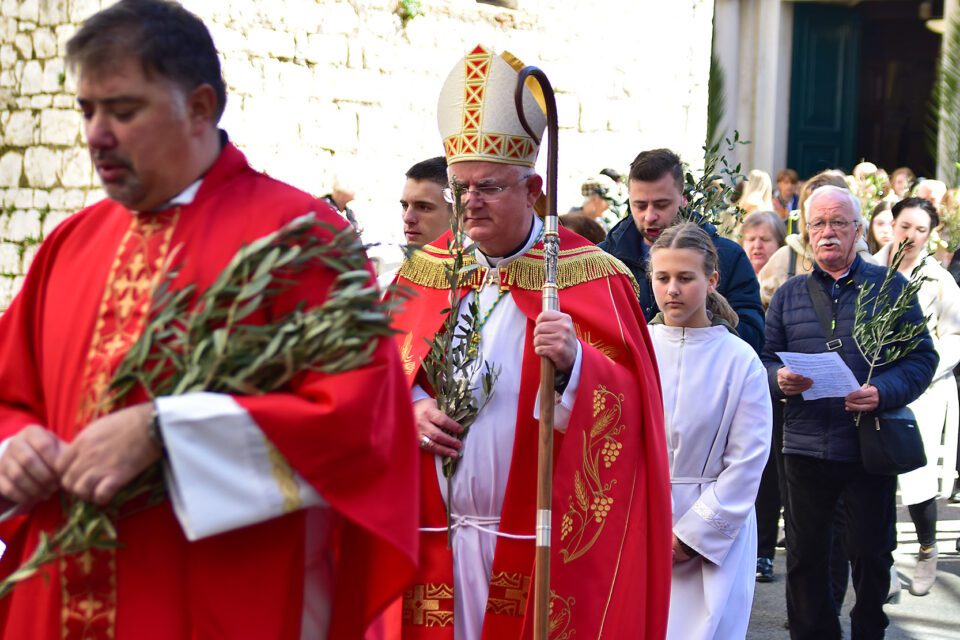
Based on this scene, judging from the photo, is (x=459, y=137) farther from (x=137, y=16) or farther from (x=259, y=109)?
(x=259, y=109)

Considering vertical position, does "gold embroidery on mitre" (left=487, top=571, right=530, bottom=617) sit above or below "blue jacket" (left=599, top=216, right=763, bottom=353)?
below

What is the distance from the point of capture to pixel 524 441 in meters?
4.27

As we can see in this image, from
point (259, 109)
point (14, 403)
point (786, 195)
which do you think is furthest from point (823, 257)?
point (786, 195)

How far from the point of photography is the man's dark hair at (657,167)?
6137mm

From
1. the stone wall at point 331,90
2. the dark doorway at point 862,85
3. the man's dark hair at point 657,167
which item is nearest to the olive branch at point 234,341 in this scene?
the man's dark hair at point 657,167

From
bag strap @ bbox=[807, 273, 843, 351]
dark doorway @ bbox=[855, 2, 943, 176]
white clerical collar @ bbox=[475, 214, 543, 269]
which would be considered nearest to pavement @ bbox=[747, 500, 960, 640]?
bag strap @ bbox=[807, 273, 843, 351]

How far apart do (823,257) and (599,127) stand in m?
8.30

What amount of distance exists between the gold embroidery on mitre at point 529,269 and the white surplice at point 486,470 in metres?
0.09

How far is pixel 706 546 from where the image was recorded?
5.17 meters

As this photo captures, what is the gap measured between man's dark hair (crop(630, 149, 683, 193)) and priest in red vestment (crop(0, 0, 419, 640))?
3.32 meters

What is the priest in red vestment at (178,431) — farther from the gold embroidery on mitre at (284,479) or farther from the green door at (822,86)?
the green door at (822,86)

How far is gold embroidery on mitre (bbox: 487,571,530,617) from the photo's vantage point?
428 centimetres

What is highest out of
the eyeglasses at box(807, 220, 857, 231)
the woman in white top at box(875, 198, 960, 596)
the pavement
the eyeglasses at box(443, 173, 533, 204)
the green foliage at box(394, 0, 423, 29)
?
the green foliage at box(394, 0, 423, 29)

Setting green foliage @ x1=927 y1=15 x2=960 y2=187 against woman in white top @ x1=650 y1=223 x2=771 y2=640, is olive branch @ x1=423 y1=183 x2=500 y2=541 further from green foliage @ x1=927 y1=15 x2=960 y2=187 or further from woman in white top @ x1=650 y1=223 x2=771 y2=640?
green foliage @ x1=927 y1=15 x2=960 y2=187
